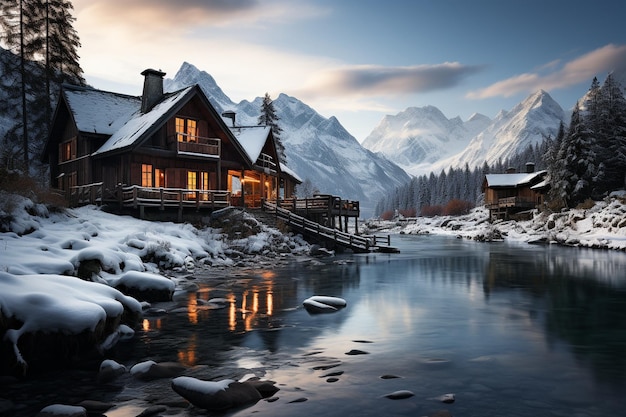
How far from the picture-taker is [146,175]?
102 ft

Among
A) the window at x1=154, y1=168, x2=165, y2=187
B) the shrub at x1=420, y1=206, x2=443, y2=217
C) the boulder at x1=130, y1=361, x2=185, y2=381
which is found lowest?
the boulder at x1=130, y1=361, x2=185, y2=381

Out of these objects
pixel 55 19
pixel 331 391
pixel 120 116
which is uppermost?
pixel 55 19

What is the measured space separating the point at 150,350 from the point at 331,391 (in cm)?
438

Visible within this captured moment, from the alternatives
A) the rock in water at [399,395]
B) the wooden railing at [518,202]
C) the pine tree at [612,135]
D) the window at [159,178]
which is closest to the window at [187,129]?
the window at [159,178]

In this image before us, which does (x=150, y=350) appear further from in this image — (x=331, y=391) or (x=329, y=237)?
(x=329, y=237)

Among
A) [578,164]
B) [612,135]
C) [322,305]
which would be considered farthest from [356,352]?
[612,135]

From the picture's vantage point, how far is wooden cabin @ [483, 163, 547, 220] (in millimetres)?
70062

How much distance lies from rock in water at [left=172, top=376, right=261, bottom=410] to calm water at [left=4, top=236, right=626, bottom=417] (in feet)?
0.80

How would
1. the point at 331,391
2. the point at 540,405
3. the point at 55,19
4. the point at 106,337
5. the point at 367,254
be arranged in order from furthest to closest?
the point at 55,19 < the point at 367,254 < the point at 106,337 < the point at 331,391 < the point at 540,405

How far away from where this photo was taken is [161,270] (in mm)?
20609

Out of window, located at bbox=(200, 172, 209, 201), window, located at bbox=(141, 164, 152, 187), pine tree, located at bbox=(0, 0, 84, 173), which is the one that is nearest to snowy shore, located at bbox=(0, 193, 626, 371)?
window, located at bbox=(200, 172, 209, 201)

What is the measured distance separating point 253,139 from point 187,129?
884cm

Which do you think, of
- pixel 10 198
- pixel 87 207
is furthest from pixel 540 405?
pixel 87 207

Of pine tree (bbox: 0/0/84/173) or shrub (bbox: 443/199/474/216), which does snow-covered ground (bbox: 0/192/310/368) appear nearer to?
pine tree (bbox: 0/0/84/173)
